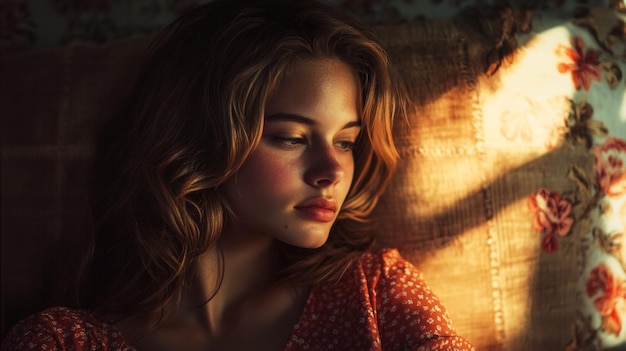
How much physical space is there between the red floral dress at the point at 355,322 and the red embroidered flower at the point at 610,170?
0.46m

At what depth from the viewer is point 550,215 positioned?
5.11ft

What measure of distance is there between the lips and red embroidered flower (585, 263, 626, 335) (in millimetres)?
645

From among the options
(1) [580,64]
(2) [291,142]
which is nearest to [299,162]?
(2) [291,142]

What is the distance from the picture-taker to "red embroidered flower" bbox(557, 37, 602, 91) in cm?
160

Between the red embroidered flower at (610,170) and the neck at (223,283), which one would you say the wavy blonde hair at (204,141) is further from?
the red embroidered flower at (610,170)

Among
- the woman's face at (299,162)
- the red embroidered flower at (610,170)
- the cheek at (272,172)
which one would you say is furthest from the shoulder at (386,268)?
the red embroidered flower at (610,170)

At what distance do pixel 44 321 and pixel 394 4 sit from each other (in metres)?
1.11

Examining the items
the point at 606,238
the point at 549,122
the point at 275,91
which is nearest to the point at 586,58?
the point at 549,122

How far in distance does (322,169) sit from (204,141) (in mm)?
Result: 244

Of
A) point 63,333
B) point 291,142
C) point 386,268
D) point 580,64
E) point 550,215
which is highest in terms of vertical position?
point 580,64

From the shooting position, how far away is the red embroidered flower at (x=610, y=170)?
5.18 ft

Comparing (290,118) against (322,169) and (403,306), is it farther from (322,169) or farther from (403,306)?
(403,306)

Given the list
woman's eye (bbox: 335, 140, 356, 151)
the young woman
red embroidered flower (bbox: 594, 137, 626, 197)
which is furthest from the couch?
woman's eye (bbox: 335, 140, 356, 151)

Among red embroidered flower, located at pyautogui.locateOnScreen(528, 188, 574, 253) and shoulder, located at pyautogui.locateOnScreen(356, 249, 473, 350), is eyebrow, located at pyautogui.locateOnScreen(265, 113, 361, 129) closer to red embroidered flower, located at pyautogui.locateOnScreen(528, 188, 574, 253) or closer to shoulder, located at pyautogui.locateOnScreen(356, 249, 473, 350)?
shoulder, located at pyautogui.locateOnScreen(356, 249, 473, 350)
